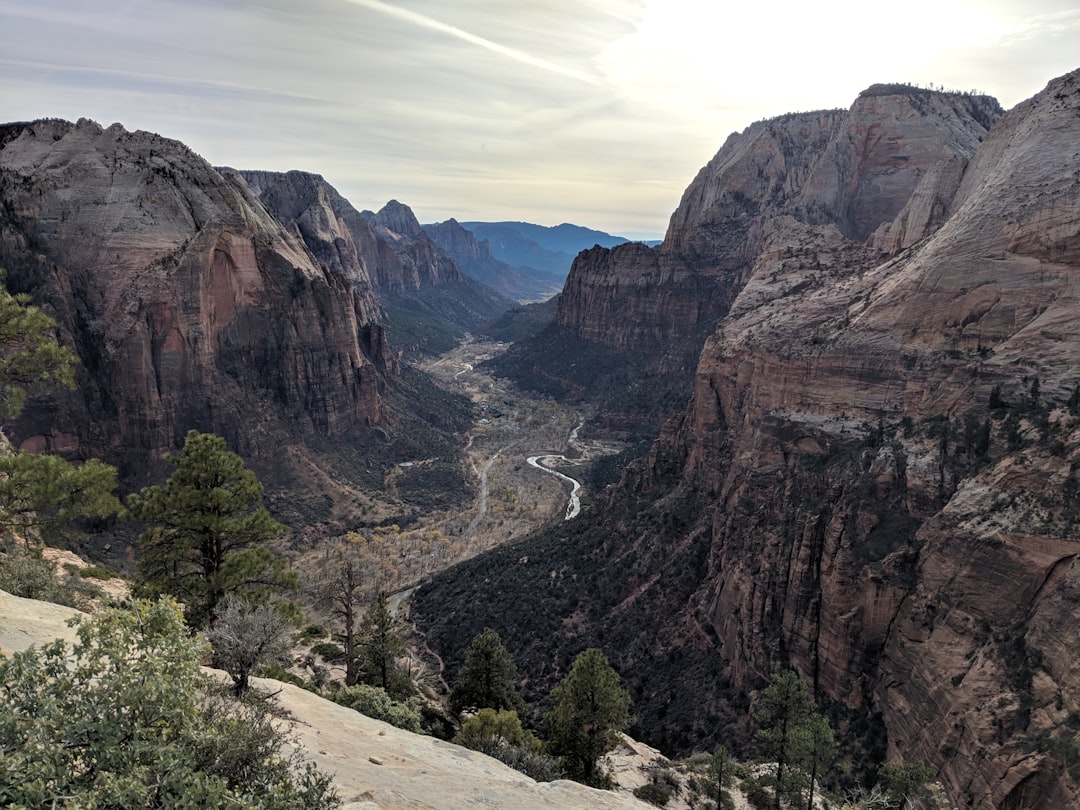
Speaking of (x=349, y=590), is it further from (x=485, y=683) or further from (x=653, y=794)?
(x=653, y=794)

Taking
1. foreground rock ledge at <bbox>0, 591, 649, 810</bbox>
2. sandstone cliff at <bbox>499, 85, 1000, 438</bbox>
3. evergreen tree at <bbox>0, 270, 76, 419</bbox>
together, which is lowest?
foreground rock ledge at <bbox>0, 591, 649, 810</bbox>

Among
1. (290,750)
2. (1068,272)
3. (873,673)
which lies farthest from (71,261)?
(1068,272)

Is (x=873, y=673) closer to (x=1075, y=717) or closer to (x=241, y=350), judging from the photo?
(x=1075, y=717)

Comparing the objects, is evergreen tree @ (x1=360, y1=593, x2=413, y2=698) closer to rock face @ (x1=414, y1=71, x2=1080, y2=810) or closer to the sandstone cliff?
rock face @ (x1=414, y1=71, x2=1080, y2=810)

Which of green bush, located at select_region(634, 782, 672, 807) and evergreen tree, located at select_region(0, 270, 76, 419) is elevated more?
evergreen tree, located at select_region(0, 270, 76, 419)

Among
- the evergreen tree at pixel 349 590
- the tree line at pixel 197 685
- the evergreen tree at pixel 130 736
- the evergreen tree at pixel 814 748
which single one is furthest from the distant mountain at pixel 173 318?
the evergreen tree at pixel 814 748

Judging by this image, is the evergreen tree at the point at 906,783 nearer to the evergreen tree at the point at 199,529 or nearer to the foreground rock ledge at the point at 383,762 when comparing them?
the foreground rock ledge at the point at 383,762

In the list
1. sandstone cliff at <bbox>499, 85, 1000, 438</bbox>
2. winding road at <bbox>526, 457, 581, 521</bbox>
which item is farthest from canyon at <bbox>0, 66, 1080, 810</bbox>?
winding road at <bbox>526, 457, 581, 521</bbox>
